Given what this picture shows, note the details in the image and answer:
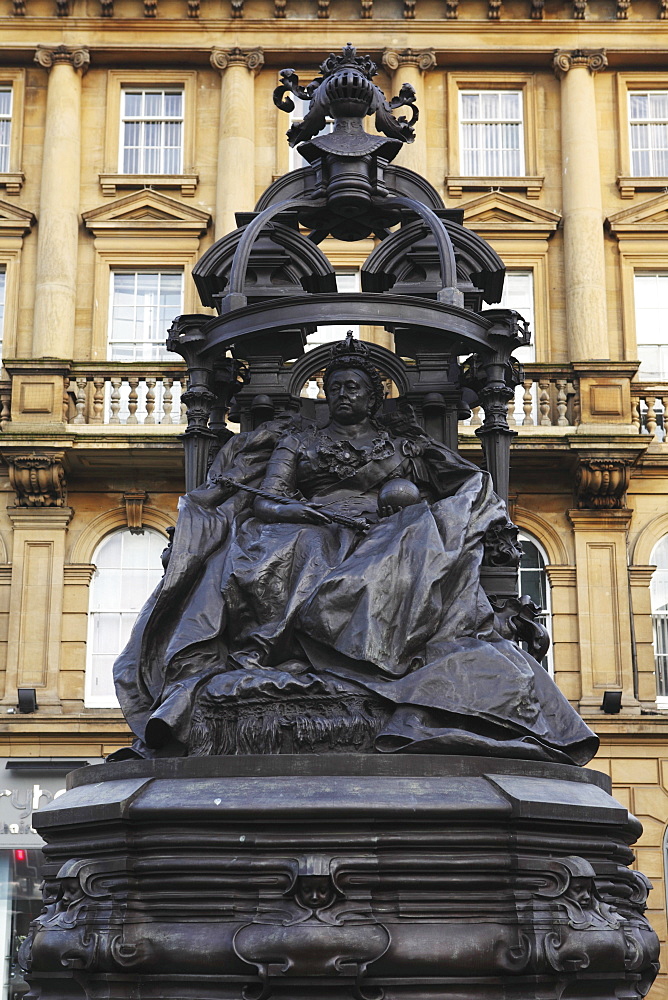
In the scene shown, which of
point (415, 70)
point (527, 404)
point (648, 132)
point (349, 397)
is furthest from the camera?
point (648, 132)

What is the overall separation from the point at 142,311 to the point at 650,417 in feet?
27.7

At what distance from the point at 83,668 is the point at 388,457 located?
49.8 feet

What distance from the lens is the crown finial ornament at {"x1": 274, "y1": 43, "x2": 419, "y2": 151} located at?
8.50 m

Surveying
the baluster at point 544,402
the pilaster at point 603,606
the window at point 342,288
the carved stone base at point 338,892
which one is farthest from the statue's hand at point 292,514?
the baluster at point 544,402

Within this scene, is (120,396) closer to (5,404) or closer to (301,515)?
(5,404)

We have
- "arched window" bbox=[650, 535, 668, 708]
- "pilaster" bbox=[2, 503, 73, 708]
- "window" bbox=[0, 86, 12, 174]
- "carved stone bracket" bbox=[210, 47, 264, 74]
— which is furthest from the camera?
"window" bbox=[0, 86, 12, 174]

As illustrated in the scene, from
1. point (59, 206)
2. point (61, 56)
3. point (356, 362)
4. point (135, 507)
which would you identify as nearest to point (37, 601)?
point (135, 507)

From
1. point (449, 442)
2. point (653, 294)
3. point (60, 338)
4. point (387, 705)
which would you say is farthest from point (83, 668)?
point (387, 705)

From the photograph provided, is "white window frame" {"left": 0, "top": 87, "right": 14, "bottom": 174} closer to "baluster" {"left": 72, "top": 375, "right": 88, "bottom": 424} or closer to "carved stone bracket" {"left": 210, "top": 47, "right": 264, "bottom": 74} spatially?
"carved stone bracket" {"left": 210, "top": 47, "right": 264, "bottom": 74}

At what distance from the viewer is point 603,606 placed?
22141mm

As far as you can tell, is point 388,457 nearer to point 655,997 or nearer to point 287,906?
point 287,906

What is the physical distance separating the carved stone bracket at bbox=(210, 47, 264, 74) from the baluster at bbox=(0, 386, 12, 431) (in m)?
6.74

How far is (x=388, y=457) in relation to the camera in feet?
24.9

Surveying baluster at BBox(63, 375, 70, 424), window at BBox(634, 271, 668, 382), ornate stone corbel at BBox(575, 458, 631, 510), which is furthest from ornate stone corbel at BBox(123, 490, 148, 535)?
window at BBox(634, 271, 668, 382)
